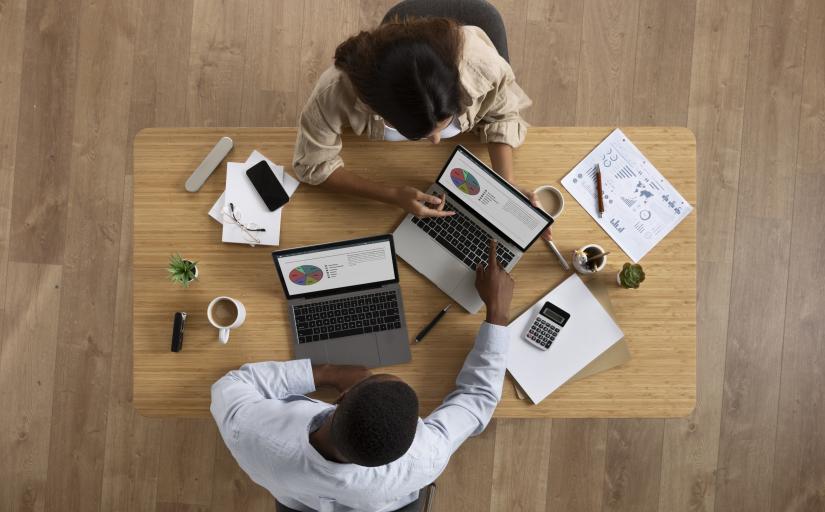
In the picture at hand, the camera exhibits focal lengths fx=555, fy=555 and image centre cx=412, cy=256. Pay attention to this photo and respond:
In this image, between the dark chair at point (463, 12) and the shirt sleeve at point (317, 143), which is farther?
the dark chair at point (463, 12)

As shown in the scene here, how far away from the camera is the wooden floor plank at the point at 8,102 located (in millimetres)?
2193

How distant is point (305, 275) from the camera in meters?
1.33

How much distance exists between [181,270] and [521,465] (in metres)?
1.44

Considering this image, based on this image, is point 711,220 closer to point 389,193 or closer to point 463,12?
point 463,12

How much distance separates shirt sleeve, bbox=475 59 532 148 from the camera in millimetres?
1293

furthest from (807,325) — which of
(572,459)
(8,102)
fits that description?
(8,102)

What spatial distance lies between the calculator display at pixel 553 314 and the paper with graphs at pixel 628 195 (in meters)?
0.22

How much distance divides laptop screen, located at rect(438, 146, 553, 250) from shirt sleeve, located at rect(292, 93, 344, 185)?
26 cm

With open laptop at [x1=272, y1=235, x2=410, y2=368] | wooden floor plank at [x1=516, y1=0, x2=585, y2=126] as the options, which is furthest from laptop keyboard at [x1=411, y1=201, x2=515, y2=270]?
wooden floor plank at [x1=516, y1=0, x2=585, y2=126]

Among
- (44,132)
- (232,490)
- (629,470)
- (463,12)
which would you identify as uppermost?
(463,12)

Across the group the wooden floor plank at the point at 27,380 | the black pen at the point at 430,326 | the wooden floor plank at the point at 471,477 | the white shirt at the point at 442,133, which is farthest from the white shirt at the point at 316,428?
the wooden floor plank at the point at 27,380

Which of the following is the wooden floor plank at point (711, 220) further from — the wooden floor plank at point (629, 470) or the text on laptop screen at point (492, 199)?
the text on laptop screen at point (492, 199)

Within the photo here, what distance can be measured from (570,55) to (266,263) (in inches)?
57.8

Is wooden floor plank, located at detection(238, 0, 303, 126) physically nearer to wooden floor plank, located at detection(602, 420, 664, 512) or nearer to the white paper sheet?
the white paper sheet
